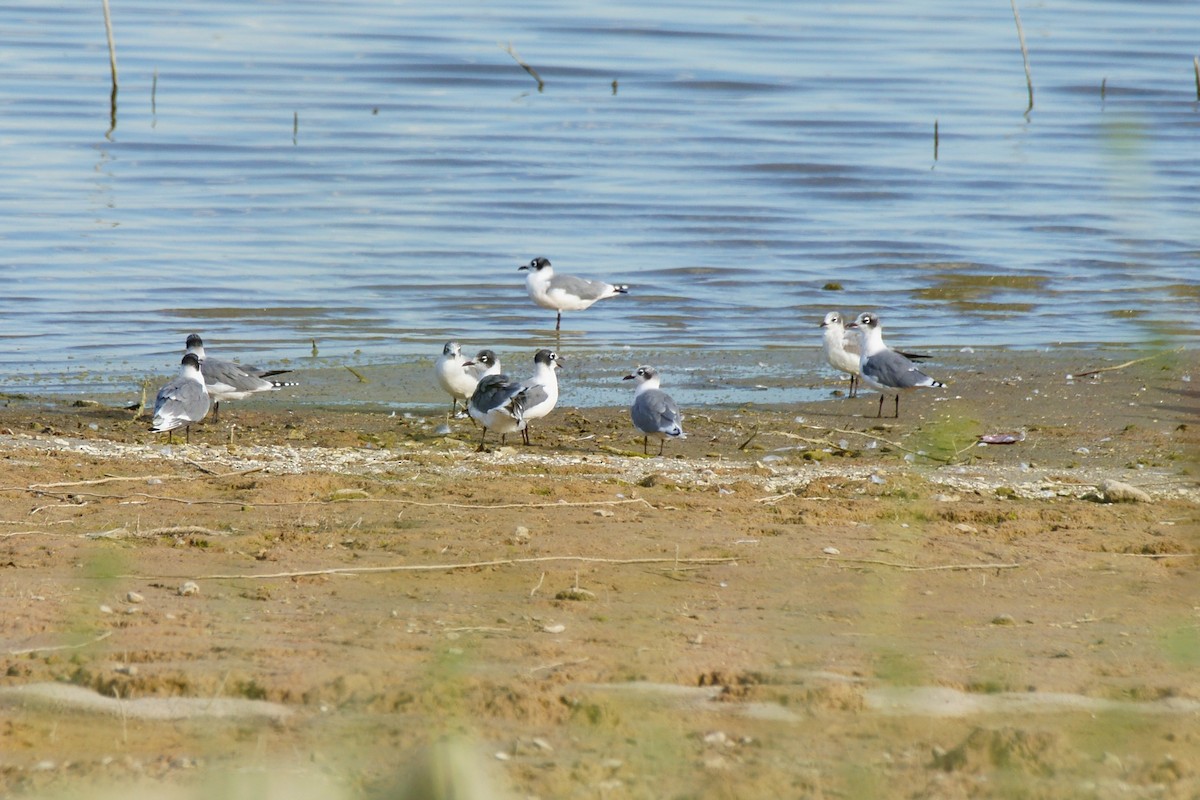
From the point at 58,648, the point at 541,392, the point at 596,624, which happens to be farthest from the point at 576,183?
the point at 58,648

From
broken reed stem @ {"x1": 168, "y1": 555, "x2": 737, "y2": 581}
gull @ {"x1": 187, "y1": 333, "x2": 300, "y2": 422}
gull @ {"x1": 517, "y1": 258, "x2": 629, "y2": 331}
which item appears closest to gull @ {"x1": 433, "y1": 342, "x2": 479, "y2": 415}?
gull @ {"x1": 187, "y1": 333, "x2": 300, "y2": 422}

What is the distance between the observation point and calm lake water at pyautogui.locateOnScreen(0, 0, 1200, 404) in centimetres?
1320

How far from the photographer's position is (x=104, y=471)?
7.25 m

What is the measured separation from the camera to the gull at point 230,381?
996 centimetres

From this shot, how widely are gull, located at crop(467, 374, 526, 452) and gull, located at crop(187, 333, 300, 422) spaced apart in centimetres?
161

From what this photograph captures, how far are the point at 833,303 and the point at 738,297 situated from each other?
90 centimetres

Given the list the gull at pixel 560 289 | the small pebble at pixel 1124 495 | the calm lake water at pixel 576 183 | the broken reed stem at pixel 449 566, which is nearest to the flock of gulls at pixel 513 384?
the calm lake water at pixel 576 183

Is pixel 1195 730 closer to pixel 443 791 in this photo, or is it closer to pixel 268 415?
pixel 443 791

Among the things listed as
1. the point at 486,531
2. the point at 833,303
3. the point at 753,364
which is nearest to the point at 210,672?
the point at 486,531

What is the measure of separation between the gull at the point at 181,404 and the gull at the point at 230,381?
0.26 meters

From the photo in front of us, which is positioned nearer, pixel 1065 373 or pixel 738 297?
pixel 1065 373

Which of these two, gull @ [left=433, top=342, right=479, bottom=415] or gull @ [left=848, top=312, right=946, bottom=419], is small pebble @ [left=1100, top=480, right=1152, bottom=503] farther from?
gull @ [left=433, top=342, right=479, bottom=415]

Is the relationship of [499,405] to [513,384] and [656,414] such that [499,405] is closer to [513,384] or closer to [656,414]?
[513,384]

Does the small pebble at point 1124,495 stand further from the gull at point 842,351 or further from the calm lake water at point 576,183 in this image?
the gull at point 842,351
